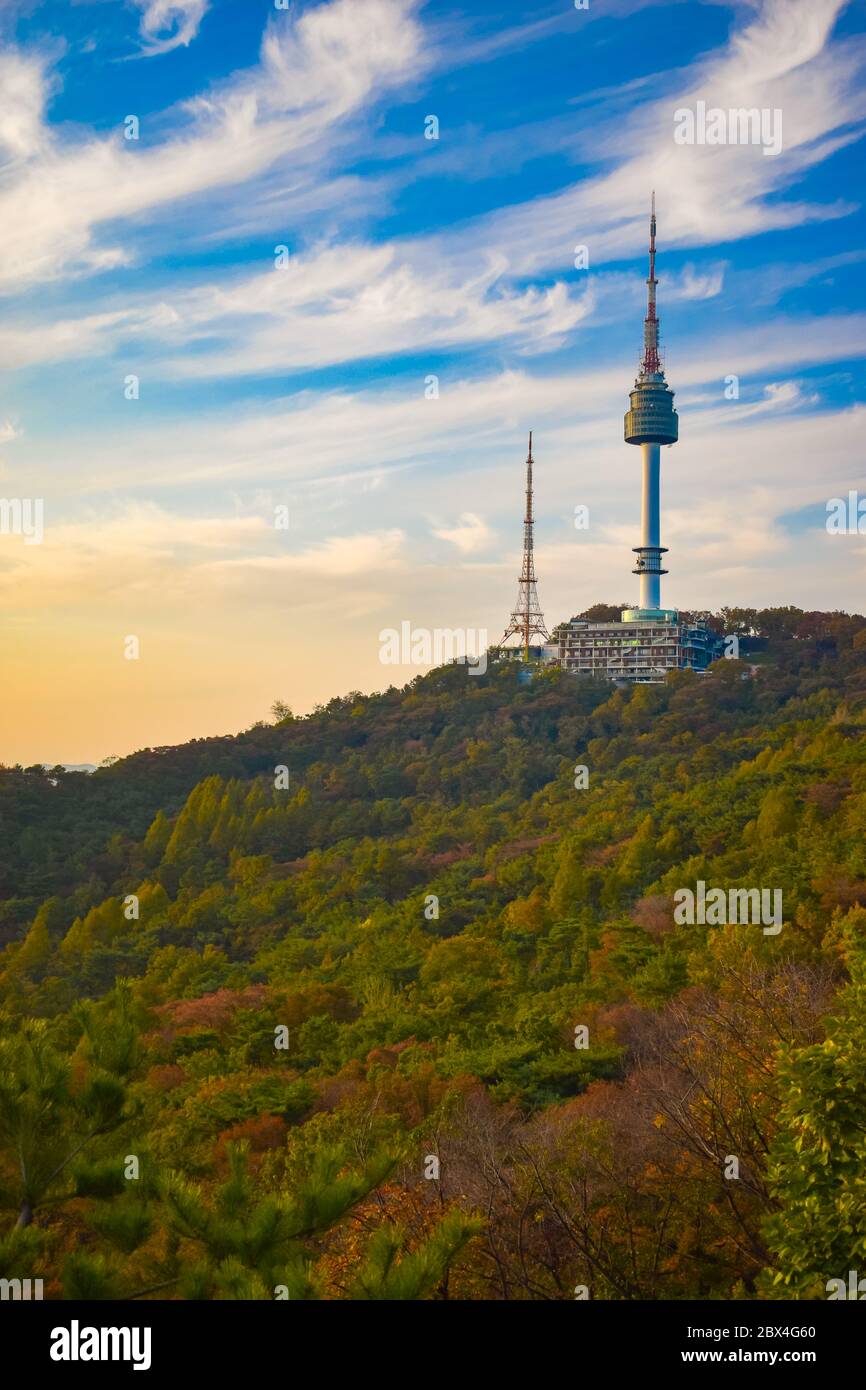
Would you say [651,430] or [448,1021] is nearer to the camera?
[448,1021]

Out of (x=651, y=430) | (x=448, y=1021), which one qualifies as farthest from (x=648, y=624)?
(x=448, y=1021)

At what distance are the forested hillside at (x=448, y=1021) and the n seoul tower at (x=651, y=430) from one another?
14191 millimetres

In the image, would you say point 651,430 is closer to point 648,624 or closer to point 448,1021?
point 648,624

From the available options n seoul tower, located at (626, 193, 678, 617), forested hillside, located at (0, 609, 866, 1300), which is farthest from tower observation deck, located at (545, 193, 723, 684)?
forested hillside, located at (0, 609, 866, 1300)

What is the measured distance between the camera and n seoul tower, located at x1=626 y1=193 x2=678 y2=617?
7481cm

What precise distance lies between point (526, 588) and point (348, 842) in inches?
1184

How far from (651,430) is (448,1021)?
5667cm

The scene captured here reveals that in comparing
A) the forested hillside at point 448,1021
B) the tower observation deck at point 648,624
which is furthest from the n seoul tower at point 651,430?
the forested hillside at point 448,1021

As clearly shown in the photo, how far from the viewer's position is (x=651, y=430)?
7556 cm

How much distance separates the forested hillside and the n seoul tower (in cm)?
1419

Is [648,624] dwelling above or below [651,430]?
below

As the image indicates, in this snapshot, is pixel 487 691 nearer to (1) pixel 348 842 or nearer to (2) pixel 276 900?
(1) pixel 348 842

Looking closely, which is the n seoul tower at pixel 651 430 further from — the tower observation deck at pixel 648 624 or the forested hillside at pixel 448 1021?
the forested hillside at pixel 448 1021

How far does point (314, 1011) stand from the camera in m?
26.7
